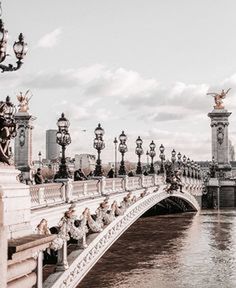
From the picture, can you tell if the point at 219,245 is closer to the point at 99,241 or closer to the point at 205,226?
the point at 205,226

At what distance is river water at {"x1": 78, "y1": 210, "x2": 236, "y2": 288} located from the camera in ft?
93.4

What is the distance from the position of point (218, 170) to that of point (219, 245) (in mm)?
50717

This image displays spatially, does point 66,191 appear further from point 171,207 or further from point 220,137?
point 220,137

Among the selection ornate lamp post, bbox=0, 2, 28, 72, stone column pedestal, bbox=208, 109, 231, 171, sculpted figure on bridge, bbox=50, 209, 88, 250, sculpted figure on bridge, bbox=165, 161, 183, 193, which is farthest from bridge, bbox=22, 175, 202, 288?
stone column pedestal, bbox=208, 109, 231, 171

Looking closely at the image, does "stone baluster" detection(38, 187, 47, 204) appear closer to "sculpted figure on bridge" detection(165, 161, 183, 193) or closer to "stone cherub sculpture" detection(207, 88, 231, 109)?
"sculpted figure on bridge" detection(165, 161, 183, 193)

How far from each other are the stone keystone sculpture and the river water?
1670cm

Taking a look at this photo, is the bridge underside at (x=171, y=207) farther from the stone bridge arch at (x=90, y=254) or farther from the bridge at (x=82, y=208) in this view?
the stone bridge arch at (x=90, y=254)

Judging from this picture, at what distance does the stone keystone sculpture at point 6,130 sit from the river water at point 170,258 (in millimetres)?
16697

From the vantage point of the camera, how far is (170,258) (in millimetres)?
36000

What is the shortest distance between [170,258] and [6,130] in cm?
2611

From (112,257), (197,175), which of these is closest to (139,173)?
(112,257)

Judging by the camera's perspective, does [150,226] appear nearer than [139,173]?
No

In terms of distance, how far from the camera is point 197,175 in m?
84.6

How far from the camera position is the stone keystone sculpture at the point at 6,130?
38.0ft
